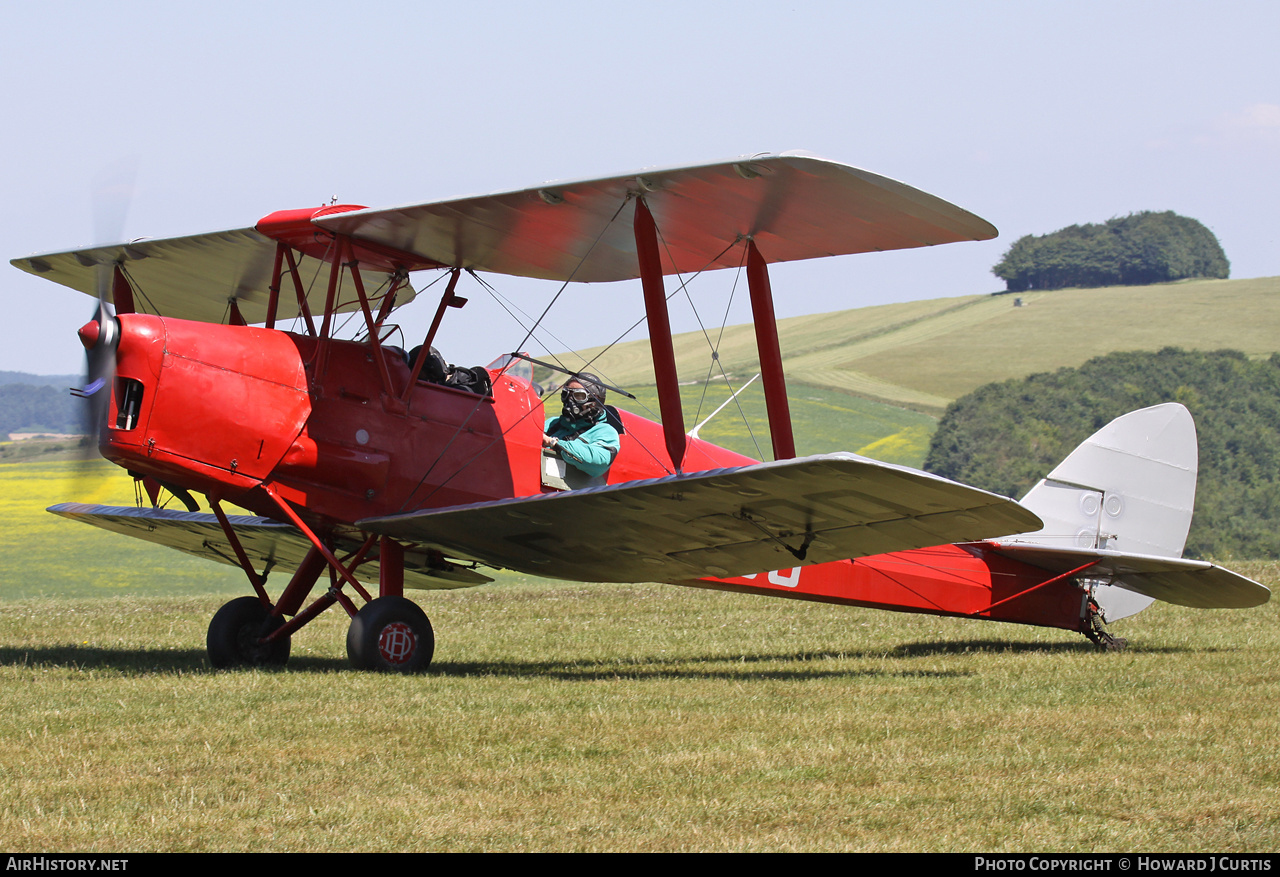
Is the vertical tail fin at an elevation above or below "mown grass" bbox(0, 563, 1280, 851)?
above

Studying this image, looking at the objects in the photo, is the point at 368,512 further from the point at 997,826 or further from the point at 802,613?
the point at 802,613

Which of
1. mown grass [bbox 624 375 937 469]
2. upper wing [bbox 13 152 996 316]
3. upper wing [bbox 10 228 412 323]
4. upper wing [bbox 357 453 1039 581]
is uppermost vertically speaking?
upper wing [bbox 13 152 996 316]

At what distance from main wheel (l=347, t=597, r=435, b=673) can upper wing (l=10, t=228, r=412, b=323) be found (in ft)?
7.83

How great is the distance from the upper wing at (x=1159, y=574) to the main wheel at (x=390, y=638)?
502 cm

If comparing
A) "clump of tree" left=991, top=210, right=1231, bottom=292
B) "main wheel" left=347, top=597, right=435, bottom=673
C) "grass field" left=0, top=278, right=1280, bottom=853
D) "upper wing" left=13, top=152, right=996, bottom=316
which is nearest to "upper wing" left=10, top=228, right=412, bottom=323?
"upper wing" left=13, top=152, right=996, bottom=316

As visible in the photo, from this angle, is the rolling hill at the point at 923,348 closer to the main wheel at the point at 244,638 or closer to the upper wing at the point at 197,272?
the upper wing at the point at 197,272

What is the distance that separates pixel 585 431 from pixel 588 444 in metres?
0.16

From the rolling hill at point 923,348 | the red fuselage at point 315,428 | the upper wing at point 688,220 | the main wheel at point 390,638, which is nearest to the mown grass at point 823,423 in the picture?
the rolling hill at point 923,348

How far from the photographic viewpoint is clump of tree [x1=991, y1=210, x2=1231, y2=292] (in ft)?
319

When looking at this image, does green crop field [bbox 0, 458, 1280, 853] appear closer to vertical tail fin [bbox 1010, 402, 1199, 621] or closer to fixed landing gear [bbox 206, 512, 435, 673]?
fixed landing gear [bbox 206, 512, 435, 673]

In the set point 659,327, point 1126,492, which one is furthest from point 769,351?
point 1126,492

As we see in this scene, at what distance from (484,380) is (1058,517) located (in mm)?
5162

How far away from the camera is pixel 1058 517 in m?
11.1

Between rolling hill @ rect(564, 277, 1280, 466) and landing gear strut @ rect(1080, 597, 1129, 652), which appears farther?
rolling hill @ rect(564, 277, 1280, 466)
